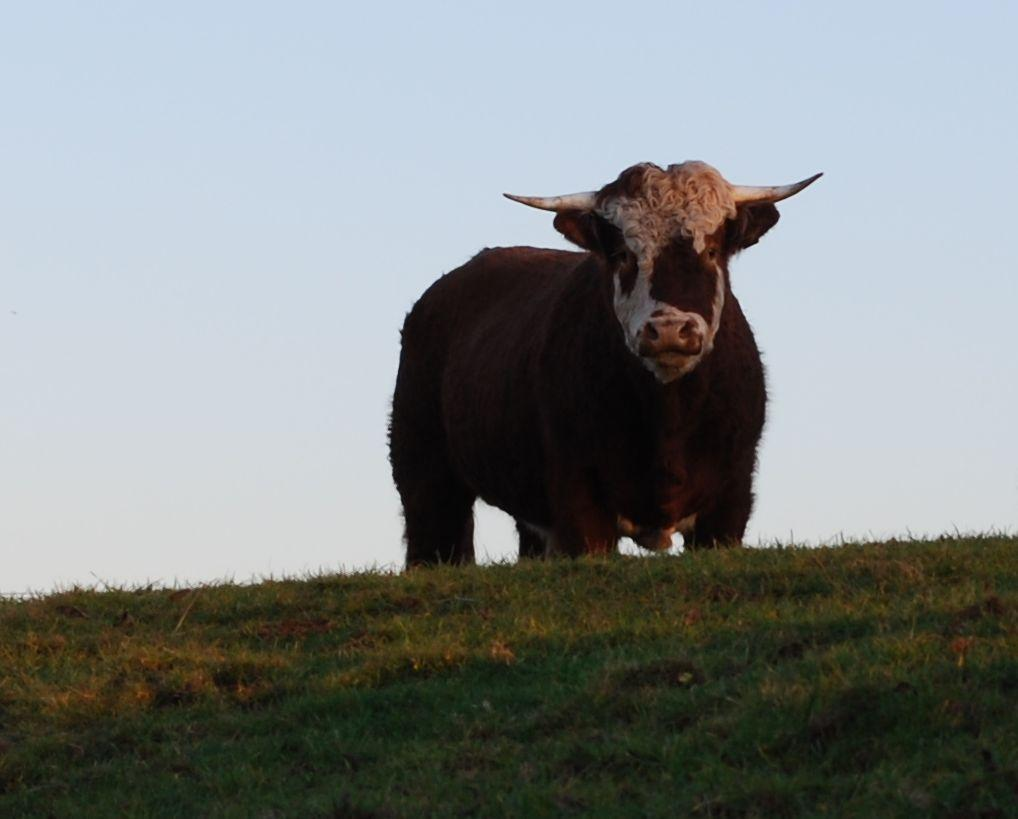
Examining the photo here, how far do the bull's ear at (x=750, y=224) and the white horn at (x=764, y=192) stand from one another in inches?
1.6

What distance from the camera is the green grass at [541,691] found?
728 cm

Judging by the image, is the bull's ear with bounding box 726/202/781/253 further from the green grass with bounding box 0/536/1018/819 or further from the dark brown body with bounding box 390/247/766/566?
the green grass with bounding box 0/536/1018/819

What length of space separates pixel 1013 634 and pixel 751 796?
173 centimetres

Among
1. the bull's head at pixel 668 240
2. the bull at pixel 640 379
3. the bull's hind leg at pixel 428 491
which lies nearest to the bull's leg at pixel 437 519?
the bull's hind leg at pixel 428 491

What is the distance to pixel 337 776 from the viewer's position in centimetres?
806

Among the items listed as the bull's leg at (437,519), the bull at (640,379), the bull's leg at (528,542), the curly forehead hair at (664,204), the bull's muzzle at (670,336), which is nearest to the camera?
the bull's muzzle at (670,336)

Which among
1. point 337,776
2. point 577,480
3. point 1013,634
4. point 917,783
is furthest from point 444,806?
point 577,480

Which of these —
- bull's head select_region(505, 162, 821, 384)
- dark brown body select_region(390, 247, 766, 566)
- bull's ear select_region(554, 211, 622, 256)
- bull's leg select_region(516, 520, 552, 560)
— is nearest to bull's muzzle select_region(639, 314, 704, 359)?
bull's head select_region(505, 162, 821, 384)

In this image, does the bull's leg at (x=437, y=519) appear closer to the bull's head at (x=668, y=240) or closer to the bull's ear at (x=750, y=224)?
the bull's head at (x=668, y=240)

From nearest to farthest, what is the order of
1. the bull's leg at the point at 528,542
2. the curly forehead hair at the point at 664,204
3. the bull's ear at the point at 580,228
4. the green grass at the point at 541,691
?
the green grass at the point at 541,691, the curly forehead hair at the point at 664,204, the bull's ear at the point at 580,228, the bull's leg at the point at 528,542

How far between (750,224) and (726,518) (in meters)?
1.69

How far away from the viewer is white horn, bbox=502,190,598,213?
41.2 ft

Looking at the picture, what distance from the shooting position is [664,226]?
39.4ft

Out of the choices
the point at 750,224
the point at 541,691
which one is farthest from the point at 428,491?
the point at 541,691
